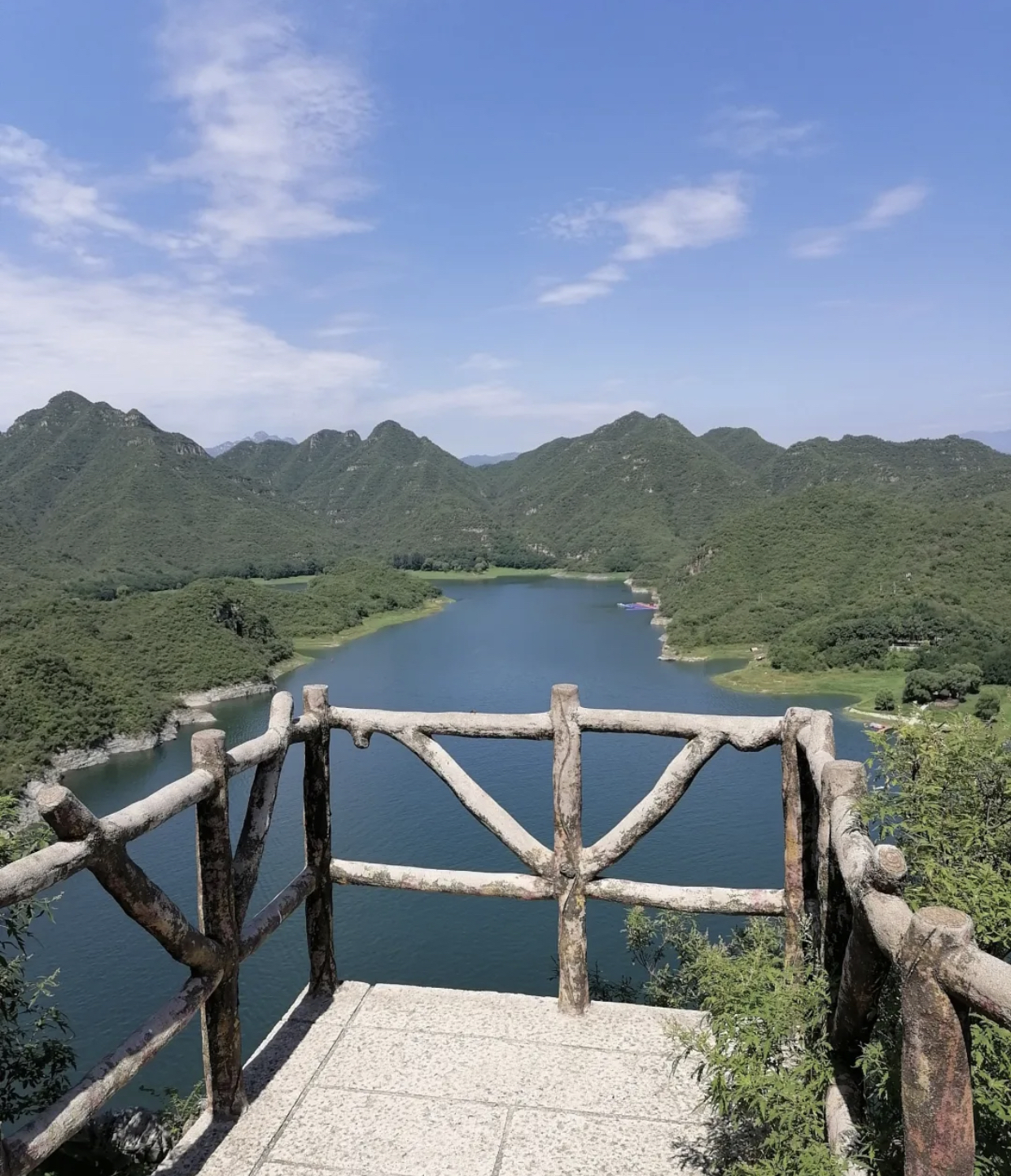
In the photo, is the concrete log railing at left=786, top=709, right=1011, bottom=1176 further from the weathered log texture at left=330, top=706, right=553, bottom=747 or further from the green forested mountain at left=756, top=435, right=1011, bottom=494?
the green forested mountain at left=756, top=435, right=1011, bottom=494

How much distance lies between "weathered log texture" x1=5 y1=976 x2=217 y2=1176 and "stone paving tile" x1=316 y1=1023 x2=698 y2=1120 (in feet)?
3.07

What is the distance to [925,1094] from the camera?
1775 mm

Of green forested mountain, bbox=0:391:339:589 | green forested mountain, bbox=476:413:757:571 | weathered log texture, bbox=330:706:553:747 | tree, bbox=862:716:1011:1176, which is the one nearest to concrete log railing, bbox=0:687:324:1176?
weathered log texture, bbox=330:706:553:747

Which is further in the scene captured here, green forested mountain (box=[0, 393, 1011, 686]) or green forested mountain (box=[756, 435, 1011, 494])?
green forested mountain (box=[756, 435, 1011, 494])

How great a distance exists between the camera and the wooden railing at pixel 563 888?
1769 millimetres

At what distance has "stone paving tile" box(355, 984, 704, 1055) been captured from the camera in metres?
4.26

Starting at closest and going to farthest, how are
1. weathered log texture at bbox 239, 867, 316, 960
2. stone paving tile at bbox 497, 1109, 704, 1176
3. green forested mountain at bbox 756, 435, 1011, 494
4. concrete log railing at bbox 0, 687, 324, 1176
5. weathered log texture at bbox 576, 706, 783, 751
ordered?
concrete log railing at bbox 0, 687, 324, 1176, stone paving tile at bbox 497, 1109, 704, 1176, weathered log texture at bbox 239, 867, 316, 960, weathered log texture at bbox 576, 706, 783, 751, green forested mountain at bbox 756, 435, 1011, 494


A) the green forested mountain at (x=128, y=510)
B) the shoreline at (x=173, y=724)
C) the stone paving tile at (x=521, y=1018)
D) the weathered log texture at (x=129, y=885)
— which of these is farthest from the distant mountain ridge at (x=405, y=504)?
the weathered log texture at (x=129, y=885)

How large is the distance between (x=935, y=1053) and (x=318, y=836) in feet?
11.3

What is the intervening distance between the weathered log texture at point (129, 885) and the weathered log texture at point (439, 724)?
3.76ft

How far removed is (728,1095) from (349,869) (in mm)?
2563

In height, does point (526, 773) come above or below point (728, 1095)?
below

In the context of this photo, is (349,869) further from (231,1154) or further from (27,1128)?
(27,1128)

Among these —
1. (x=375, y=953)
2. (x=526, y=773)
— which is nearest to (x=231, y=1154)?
(x=375, y=953)
